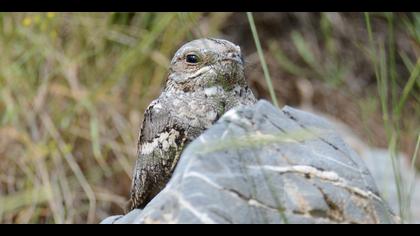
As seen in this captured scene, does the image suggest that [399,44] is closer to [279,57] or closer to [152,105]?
[279,57]

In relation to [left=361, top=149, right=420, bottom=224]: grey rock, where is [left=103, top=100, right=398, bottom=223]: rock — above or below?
above

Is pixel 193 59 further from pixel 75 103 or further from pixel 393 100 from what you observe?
pixel 75 103

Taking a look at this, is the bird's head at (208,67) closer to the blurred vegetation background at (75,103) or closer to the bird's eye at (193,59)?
the bird's eye at (193,59)

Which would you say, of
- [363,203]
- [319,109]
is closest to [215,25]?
[319,109]

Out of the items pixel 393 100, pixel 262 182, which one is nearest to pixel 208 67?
pixel 393 100

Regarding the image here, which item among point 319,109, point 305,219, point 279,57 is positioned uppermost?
point 305,219

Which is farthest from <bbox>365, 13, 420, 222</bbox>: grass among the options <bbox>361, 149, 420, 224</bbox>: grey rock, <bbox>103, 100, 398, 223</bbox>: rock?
<bbox>361, 149, 420, 224</bbox>: grey rock

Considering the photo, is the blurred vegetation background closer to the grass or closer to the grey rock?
the grey rock
